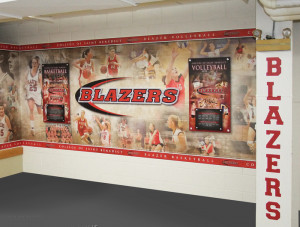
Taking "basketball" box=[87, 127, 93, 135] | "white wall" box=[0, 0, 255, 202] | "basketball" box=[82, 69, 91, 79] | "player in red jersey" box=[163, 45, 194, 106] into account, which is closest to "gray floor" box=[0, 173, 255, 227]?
"white wall" box=[0, 0, 255, 202]

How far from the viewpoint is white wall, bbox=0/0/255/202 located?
5.71 m

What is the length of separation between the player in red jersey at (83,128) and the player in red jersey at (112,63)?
1.01 meters

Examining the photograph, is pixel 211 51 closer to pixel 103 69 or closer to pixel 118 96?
pixel 118 96

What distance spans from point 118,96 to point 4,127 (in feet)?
8.82

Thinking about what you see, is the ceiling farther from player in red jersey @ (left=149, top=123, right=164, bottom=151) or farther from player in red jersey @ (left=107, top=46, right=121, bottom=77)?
player in red jersey @ (left=149, top=123, right=164, bottom=151)

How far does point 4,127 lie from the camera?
7473 mm

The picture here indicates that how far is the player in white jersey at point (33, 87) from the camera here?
756cm

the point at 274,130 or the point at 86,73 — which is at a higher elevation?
the point at 86,73

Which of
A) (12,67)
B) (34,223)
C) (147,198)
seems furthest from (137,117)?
(12,67)

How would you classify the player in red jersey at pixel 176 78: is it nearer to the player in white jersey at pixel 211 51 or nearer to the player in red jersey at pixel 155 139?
the player in white jersey at pixel 211 51

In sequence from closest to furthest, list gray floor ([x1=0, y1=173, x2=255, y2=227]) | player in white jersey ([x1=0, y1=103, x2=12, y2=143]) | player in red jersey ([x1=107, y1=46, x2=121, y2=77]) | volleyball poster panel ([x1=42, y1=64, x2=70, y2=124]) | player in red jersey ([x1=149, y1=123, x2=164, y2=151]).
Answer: gray floor ([x1=0, y1=173, x2=255, y2=227]), player in red jersey ([x1=149, y1=123, x2=164, y2=151]), player in red jersey ([x1=107, y1=46, x2=121, y2=77]), volleyball poster panel ([x1=42, y1=64, x2=70, y2=124]), player in white jersey ([x1=0, y1=103, x2=12, y2=143])

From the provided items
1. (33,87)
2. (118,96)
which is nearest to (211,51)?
(118,96)

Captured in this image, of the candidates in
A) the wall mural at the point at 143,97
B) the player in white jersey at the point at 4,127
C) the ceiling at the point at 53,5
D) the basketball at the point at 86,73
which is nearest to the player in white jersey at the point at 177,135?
the wall mural at the point at 143,97

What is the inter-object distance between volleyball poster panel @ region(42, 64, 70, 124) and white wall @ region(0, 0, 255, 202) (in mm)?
615
